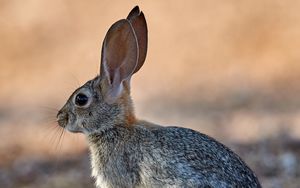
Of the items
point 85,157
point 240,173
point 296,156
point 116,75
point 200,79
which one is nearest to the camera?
point 240,173

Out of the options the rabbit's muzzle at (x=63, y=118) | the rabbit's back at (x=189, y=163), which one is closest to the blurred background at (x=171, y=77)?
the rabbit's muzzle at (x=63, y=118)

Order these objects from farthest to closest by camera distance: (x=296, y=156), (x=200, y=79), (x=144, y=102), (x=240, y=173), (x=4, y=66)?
(x=4, y=66) → (x=200, y=79) → (x=144, y=102) → (x=296, y=156) → (x=240, y=173)

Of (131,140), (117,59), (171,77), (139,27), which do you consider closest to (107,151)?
(131,140)

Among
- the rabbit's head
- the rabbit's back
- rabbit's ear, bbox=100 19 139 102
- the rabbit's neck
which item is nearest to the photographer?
the rabbit's back

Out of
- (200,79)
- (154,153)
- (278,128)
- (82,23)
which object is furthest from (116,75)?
(82,23)

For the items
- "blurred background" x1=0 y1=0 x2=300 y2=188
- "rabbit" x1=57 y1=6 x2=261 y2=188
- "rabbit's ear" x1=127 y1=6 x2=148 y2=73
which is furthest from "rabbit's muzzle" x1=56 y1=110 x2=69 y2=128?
"blurred background" x1=0 y1=0 x2=300 y2=188

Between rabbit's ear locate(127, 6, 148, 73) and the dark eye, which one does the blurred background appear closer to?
the dark eye

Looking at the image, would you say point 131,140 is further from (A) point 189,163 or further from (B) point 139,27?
(B) point 139,27

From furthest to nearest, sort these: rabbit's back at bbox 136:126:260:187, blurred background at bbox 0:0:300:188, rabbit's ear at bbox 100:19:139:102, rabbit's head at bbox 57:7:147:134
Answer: blurred background at bbox 0:0:300:188 < rabbit's head at bbox 57:7:147:134 < rabbit's ear at bbox 100:19:139:102 < rabbit's back at bbox 136:126:260:187

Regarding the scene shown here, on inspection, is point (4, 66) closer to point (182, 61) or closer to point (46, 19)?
point (46, 19)
